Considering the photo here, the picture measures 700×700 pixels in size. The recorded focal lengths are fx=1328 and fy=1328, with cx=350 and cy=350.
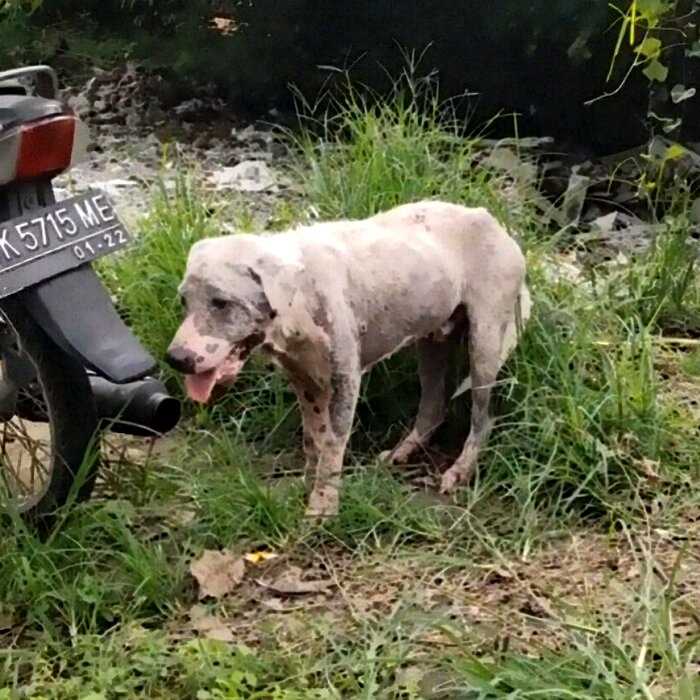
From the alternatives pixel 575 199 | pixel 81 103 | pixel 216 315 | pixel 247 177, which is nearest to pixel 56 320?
pixel 216 315

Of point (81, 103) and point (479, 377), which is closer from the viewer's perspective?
point (479, 377)

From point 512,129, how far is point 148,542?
423cm

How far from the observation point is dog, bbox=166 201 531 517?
2705mm

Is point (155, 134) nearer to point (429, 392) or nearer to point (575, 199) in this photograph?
point (575, 199)

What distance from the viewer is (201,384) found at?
2.71m

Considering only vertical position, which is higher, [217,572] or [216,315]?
[216,315]

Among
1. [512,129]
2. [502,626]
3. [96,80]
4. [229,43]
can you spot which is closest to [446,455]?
[502,626]

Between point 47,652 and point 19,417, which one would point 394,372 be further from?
point 47,652

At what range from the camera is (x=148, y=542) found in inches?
115

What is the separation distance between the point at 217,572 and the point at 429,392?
32.1 inches

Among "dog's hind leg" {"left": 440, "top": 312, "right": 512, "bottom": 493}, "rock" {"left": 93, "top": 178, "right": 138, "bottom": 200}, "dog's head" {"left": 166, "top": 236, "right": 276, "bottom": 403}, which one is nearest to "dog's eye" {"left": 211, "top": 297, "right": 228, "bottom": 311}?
"dog's head" {"left": 166, "top": 236, "right": 276, "bottom": 403}

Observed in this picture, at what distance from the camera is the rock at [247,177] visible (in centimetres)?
534

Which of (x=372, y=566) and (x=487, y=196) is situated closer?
(x=372, y=566)

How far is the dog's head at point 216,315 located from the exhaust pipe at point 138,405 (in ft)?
0.63
